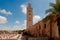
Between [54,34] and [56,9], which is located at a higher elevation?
[56,9]

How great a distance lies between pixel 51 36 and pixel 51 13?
4058 millimetres

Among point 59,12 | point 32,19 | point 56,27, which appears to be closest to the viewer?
point 59,12

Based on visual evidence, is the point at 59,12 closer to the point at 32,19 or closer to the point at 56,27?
the point at 56,27

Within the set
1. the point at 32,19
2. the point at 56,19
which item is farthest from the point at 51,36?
the point at 32,19

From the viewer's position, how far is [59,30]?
21766 mm

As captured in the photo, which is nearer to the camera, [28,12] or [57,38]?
[57,38]

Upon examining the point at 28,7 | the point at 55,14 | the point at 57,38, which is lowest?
the point at 57,38

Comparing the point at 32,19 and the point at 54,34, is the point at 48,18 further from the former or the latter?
the point at 32,19

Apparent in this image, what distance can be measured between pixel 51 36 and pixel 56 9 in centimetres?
460

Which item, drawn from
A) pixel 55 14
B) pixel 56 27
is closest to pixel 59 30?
pixel 56 27

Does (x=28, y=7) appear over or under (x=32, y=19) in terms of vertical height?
over

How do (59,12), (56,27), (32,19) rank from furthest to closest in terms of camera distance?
(32,19), (56,27), (59,12)

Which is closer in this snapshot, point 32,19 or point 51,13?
point 51,13

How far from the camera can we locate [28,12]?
57.7 metres
